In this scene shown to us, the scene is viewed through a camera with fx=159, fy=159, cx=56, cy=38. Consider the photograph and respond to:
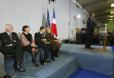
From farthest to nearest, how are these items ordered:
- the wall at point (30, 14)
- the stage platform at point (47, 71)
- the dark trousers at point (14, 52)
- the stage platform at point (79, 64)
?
the wall at point (30, 14) → the stage platform at point (79, 64) → the dark trousers at point (14, 52) → the stage platform at point (47, 71)

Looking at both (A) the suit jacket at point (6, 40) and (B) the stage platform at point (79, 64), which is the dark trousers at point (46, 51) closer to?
(B) the stage platform at point (79, 64)

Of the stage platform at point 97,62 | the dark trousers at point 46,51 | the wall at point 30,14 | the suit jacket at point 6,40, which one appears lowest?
the stage platform at point 97,62

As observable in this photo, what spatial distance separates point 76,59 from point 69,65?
2.61 feet

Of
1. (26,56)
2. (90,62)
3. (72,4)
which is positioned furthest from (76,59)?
(72,4)

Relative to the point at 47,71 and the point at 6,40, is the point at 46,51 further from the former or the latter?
the point at 6,40

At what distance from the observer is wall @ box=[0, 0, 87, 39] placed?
14.0ft

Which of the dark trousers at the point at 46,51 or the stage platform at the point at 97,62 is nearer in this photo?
the dark trousers at the point at 46,51

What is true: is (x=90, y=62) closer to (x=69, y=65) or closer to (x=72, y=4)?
(x=69, y=65)

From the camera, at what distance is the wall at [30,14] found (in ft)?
14.0

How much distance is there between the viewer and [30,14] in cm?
548

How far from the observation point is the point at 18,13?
15.8ft

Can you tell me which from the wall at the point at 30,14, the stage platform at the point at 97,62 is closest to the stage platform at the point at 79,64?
the stage platform at the point at 97,62

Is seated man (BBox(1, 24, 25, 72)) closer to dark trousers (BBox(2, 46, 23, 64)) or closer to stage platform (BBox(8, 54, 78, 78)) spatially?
dark trousers (BBox(2, 46, 23, 64))

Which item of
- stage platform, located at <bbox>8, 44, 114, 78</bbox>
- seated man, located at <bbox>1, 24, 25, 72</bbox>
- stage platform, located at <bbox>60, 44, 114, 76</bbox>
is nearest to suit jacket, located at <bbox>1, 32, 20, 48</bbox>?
seated man, located at <bbox>1, 24, 25, 72</bbox>
